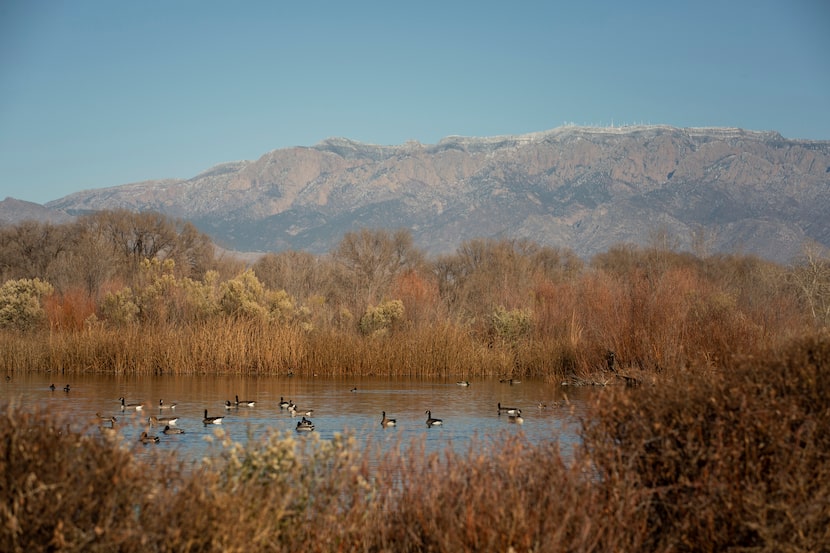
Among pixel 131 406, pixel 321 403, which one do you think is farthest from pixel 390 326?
pixel 131 406

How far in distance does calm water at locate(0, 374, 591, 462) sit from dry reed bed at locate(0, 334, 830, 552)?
7526 mm

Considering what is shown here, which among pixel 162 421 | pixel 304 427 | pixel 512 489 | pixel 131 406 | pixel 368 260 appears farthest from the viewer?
pixel 368 260

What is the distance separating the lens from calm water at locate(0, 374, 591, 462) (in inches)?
789

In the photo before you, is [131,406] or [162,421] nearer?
[162,421]

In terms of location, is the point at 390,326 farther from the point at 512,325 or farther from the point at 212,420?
the point at 212,420

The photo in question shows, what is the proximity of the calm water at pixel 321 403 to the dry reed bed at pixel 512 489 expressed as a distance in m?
7.53

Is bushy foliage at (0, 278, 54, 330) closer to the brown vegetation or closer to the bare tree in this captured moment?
the brown vegetation

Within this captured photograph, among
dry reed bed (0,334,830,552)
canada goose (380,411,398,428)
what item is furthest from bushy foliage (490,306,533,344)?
dry reed bed (0,334,830,552)

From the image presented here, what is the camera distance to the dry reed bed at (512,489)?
6.83 metres

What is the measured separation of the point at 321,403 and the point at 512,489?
64.0ft

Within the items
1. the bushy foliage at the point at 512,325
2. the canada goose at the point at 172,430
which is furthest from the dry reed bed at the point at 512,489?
the bushy foliage at the point at 512,325

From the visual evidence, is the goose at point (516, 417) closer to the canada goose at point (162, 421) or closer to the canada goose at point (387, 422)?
the canada goose at point (387, 422)

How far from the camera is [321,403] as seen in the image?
87.7ft

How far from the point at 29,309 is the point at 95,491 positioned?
3660 centimetres
